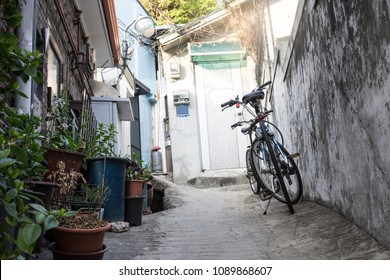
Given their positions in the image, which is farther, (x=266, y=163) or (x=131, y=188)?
(x=131, y=188)

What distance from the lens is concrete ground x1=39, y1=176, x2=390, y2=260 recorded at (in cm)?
201

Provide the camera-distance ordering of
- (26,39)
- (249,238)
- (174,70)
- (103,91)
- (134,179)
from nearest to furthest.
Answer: (26,39) < (249,238) < (134,179) < (103,91) < (174,70)

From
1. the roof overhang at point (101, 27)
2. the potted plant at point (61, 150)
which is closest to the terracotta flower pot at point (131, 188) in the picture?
the potted plant at point (61, 150)

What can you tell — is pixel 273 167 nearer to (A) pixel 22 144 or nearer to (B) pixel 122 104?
(A) pixel 22 144

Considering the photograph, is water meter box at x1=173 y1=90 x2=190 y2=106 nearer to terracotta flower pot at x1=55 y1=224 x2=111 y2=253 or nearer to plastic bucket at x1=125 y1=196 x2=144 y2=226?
plastic bucket at x1=125 y1=196 x2=144 y2=226

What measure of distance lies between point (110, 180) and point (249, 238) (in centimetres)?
143

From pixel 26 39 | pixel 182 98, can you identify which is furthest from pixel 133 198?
pixel 182 98

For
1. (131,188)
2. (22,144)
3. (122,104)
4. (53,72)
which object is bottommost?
(131,188)

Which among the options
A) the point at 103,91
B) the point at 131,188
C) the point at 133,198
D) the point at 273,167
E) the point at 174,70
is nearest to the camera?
the point at 273,167

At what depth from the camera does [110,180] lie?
3.39 metres

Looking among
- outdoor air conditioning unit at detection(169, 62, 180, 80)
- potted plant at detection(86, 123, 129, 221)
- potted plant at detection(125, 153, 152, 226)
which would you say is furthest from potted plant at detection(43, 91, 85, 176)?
outdoor air conditioning unit at detection(169, 62, 180, 80)
